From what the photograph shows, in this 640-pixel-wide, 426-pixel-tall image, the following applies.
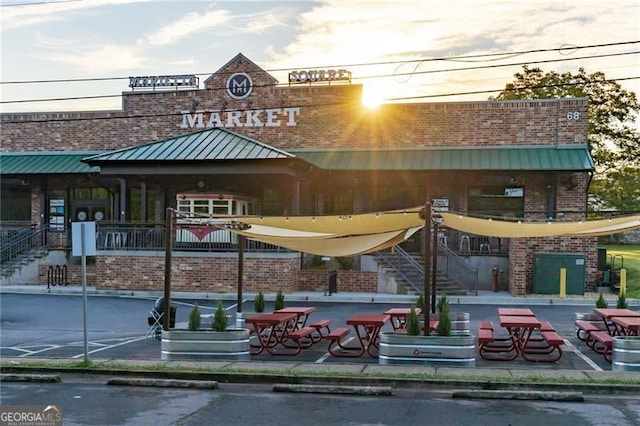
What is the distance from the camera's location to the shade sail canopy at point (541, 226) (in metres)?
13.3

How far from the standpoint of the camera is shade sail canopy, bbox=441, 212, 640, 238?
1327 cm

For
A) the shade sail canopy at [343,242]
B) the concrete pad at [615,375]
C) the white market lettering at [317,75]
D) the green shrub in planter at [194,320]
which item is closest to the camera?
the concrete pad at [615,375]

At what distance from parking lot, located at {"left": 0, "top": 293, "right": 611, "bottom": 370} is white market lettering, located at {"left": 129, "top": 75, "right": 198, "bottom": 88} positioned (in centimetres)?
1031

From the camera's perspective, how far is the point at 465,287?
2530cm

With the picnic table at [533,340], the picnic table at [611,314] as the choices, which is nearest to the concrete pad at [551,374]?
the picnic table at [533,340]

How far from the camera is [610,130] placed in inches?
1729

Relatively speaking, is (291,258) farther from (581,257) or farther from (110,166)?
(581,257)

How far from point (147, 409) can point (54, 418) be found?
118 cm

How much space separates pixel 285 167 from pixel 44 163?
11954 mm

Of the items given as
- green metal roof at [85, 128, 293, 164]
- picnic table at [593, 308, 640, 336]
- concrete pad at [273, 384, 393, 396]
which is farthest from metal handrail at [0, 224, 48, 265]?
picnic table at [593, 308, 640, 336]

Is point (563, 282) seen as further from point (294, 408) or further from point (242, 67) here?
point (294, 408)

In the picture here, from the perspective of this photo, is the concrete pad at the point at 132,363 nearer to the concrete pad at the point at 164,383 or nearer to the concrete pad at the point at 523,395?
the concrete pad at the point at 164,383

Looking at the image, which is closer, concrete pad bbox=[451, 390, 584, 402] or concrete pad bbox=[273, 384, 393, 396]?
concrete pad bbox=[451, 390, 584, 402]

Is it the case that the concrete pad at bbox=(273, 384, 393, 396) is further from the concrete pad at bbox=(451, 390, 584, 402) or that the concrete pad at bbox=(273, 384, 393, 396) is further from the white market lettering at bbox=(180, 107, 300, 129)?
the white market lettering at bbox=(180, 107, 300, 129)
